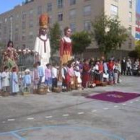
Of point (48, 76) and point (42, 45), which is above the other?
point (42, 45)

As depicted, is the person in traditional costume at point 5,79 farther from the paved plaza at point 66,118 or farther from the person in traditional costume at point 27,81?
the person in traditional costume at point 27,81

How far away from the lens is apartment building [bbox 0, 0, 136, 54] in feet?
177

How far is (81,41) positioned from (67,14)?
39.9ft

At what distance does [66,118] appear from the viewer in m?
9.02

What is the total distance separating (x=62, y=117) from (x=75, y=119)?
1.32 feet

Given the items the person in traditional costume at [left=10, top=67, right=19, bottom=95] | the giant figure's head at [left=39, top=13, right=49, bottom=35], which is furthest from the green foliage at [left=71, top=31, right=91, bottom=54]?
the person in traditional costume at [left=10, top=67, right=19, bottom=95]

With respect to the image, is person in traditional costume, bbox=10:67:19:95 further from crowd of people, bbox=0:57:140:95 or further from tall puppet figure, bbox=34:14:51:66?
tall puppet figure, bbox=34:14:51:66

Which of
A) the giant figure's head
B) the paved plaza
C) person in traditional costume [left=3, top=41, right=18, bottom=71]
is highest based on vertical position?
the giant figure's head

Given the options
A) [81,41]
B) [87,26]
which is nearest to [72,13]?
[87,26]

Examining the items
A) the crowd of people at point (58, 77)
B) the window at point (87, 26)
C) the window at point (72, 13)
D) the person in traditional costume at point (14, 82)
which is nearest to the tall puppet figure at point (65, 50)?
the crowd of people at point (58, 77)

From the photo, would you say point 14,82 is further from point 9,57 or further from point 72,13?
point 72,13

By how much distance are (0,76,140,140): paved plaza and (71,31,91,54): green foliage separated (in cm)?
3600

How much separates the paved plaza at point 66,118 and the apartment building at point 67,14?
41.2 m

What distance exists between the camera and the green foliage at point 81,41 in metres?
48.4
